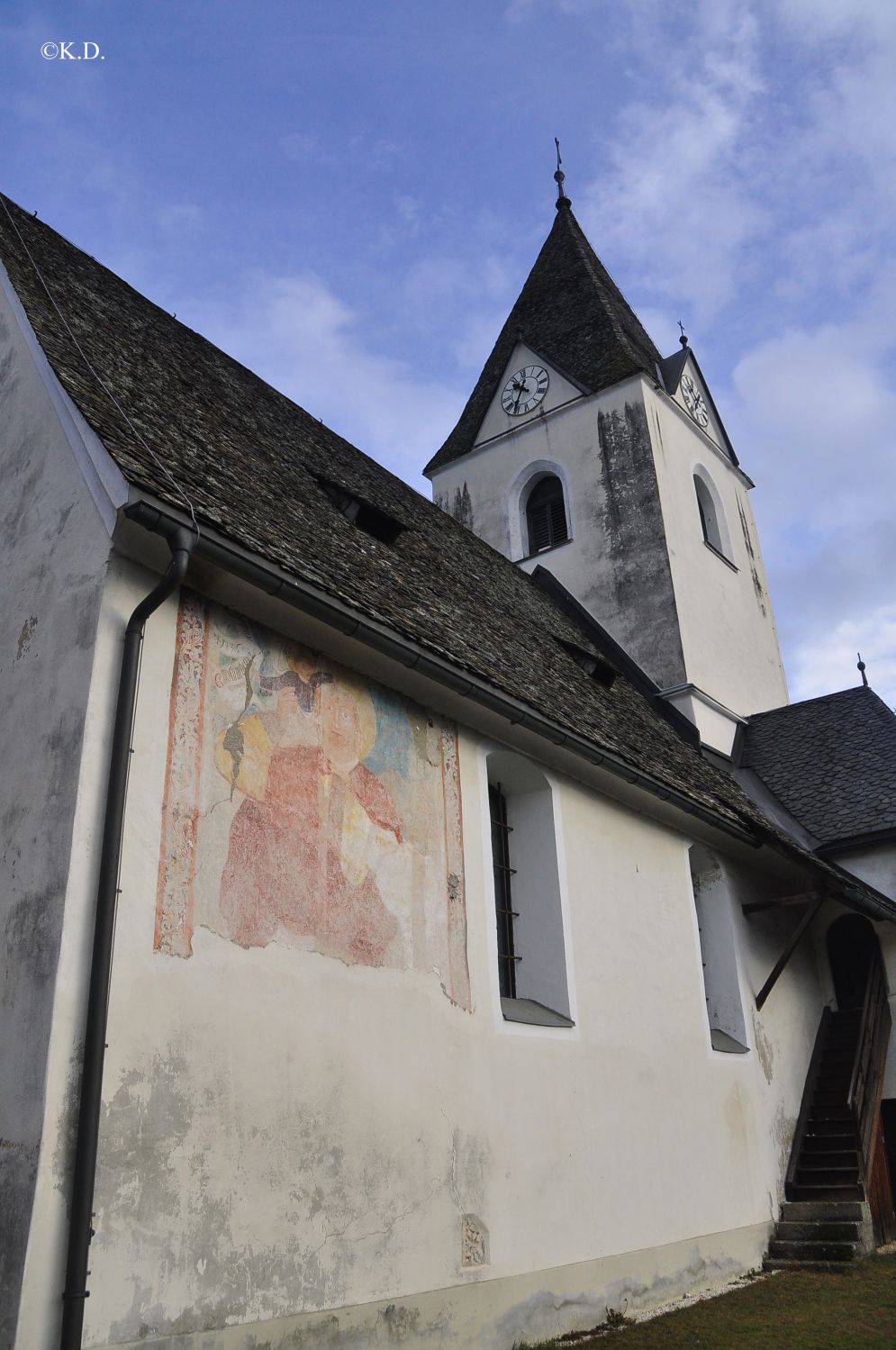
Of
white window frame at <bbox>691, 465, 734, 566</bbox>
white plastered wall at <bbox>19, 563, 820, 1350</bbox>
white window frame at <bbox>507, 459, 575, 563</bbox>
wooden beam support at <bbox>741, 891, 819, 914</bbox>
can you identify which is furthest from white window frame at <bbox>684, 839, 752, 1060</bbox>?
white window frame at <bbox>691, 465, 734, 566</bbox>

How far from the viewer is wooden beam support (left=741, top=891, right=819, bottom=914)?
1186 centimetres

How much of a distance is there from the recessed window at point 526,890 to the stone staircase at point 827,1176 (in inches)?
159

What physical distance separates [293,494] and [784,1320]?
728 cm

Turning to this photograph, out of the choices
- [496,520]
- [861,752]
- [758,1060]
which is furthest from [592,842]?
[496,520]

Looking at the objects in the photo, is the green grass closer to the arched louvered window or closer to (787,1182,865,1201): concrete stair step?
(787,1182,865,1201): concrete stair step

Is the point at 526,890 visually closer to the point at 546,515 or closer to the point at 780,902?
the point at 780,902

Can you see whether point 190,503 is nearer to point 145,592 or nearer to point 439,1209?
point 145,592

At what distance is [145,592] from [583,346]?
604 inches

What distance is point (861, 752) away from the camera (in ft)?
50.8

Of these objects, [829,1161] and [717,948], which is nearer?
[829,1161]

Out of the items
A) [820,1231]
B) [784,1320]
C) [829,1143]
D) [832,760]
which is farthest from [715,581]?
[784,1320]

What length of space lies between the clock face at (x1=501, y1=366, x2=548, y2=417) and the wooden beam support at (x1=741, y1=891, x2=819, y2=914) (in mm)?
10778

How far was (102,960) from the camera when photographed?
530 centimetres

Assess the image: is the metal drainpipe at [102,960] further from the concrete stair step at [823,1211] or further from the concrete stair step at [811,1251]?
the concrete stair step at [823,1211]
